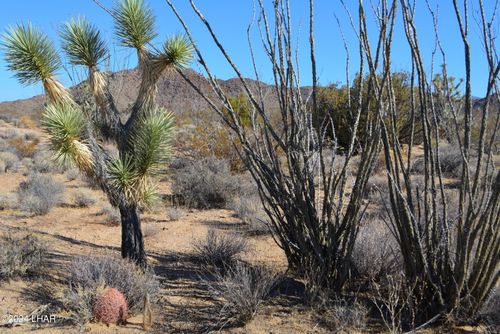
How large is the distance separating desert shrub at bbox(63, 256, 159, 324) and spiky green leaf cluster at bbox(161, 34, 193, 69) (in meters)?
2.60

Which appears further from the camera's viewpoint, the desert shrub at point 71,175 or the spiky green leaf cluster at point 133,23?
the desert shrub at point 71,175

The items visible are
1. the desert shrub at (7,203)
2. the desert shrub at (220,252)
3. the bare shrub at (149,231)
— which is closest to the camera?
the desert shrub at (220,252)

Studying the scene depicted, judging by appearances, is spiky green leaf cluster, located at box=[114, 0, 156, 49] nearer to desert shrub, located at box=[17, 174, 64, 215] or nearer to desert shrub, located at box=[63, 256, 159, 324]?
desert shrub, located at box=[63, 256, 159, 324]

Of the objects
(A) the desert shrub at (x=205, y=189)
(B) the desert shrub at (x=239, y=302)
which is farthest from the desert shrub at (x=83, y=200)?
(B) the desert shrub at (x=239, y=302)

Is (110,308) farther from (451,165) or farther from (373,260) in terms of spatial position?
(451,165)

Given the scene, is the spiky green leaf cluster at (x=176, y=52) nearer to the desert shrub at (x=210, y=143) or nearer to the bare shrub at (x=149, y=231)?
the bare shrub at (x=149, y=231)

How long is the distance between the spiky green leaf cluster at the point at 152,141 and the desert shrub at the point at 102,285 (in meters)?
1.31

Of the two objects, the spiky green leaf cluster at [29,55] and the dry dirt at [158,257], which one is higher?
the spiky green leaf cluster at [29,55]

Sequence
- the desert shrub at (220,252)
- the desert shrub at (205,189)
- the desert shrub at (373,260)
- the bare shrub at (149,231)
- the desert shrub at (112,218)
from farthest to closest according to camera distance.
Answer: the desert shrub at (205,189) → the desert shrub at (112,218) → the bare shrub at (149,231) → the desert shrub at (220,252) → the desert shrub at (373,260)

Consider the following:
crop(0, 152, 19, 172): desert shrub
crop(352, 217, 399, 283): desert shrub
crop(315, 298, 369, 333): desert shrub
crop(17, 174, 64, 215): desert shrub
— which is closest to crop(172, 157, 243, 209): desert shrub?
crop(17, 174, 64, 215): desert shrub

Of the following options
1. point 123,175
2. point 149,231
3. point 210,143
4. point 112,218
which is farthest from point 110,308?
point 210,143

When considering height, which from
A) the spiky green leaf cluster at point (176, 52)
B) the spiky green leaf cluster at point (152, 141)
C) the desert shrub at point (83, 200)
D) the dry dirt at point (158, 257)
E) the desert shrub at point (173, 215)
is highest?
A: the spiky green leaf cluster at point (176, 52)

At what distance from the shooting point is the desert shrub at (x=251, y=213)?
9.30 metres

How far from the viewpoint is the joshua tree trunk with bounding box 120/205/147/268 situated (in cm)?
666
